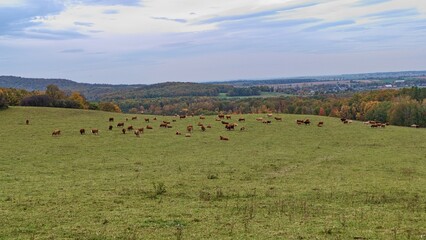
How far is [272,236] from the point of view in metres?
11.9

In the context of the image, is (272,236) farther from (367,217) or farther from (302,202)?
(302,202)

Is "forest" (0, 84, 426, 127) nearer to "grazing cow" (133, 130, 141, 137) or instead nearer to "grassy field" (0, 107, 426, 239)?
"grazing cow" (133, 130, 141, 137)

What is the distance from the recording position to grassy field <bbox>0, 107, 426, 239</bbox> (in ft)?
42.5

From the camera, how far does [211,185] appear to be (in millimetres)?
20797

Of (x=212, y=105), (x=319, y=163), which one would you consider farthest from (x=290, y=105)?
(x=319, y=163)

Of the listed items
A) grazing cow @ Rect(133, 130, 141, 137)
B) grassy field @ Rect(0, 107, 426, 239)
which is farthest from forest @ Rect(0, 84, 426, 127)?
grassy field @ Rect(0, 107, 426, 239)

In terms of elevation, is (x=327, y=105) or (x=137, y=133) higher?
(x=137, y=133)

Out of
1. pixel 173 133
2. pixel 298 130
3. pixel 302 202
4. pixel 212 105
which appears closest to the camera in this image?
pixel 302 202

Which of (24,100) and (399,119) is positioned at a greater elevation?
(24,100)

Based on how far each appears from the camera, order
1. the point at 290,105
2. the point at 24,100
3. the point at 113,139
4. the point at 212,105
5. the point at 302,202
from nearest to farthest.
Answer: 1. the point at 302,202
2. the point at 113,139
3. the point at 24,100
4. the point at 290,105
5. the point at 212,105

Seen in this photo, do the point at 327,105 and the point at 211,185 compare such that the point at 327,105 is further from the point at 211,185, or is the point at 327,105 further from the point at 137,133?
the point at 211,185

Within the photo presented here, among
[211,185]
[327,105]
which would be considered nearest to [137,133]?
[211,185]

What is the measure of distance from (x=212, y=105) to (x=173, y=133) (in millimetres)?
89345

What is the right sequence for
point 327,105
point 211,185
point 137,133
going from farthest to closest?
point 327,105
point 137,133
point 211,185
